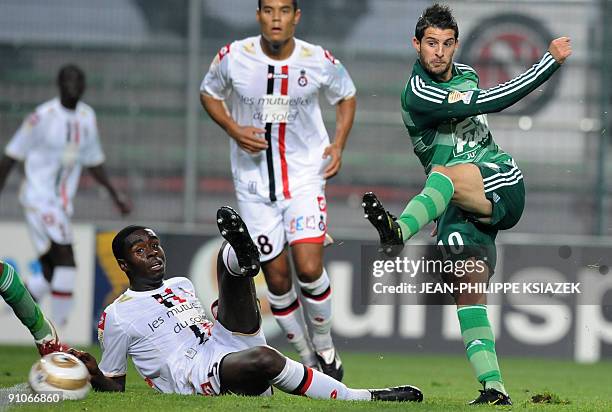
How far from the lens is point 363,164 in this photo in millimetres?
11883

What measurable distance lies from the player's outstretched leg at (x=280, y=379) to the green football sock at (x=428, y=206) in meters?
0.78

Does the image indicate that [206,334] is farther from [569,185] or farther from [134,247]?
[569,185]

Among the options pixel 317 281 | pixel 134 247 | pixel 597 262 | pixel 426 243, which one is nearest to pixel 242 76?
pixel 317 281

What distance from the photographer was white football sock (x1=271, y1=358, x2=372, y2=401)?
5.75 m

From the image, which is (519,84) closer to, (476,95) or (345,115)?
(476,95)

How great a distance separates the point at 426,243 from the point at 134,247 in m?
5.21

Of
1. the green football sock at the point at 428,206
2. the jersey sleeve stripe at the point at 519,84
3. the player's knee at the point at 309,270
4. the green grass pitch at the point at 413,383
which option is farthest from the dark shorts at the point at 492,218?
the player's knee at the point at 309,270

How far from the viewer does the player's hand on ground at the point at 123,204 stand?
1153 centimetres

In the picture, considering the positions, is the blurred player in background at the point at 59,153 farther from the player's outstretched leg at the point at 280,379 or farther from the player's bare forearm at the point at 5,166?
the player's outstretched leg at the point at 280,379

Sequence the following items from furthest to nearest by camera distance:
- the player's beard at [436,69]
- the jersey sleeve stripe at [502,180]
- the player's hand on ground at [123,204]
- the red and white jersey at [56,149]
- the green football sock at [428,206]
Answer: the red and white jersey at [56,149] < the player's hand on ground at [123,204] < the player's beard at [436,69] < the jersey sleeve stripe at [502,180] < the green football sock at [428,206]

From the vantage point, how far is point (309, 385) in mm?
5828

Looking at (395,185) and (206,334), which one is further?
(395,185)

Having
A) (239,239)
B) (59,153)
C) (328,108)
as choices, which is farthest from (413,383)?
(59,153)

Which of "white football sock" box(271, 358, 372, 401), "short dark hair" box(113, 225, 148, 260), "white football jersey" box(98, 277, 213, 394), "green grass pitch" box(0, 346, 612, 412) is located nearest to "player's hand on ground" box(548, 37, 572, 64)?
"green grass pitch" box(0, 346, 612, 412)
